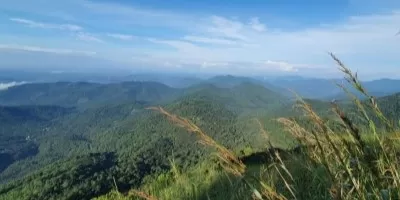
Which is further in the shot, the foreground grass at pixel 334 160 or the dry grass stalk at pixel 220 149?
the dry grass stalk at pixel 220 149

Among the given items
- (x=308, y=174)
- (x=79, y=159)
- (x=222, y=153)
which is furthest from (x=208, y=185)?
(x=79, y=159)

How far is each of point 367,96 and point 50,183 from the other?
130 metres

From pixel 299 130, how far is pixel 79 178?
122 m

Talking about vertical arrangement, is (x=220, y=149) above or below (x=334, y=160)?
above

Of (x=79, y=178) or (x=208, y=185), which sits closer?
(x=208, y=185)

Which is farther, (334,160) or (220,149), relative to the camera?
(334,160)

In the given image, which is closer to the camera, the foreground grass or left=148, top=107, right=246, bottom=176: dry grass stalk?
the foreground grass

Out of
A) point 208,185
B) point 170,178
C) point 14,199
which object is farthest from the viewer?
point 14,199

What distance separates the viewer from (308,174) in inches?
157

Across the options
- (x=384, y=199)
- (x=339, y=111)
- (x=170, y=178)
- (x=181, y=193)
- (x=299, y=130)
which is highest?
(x=339, y=111)

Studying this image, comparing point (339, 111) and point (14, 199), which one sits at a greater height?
point (339, 111)

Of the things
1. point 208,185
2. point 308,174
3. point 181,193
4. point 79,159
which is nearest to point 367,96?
point 308,174

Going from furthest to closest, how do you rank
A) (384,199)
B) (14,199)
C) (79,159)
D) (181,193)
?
(79,159) < (14,199) < (181,193) < (384,199)

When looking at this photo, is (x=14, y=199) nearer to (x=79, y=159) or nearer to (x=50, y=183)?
(x=50, y=183)
